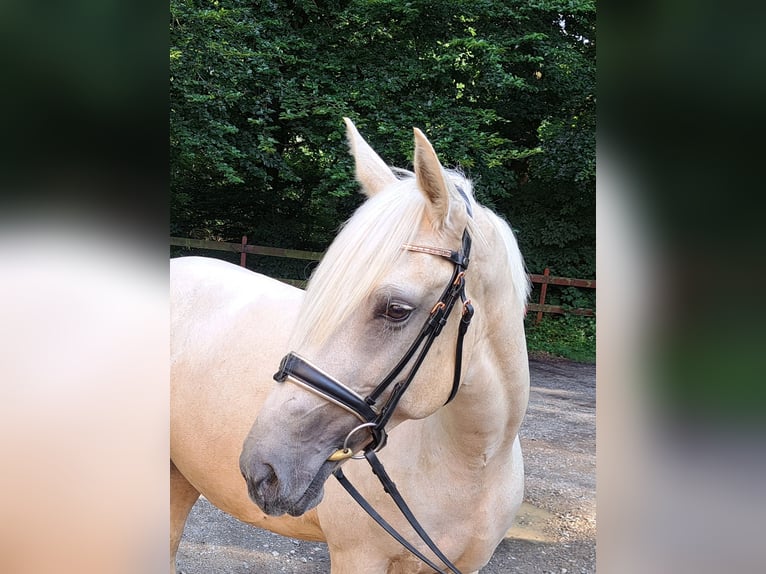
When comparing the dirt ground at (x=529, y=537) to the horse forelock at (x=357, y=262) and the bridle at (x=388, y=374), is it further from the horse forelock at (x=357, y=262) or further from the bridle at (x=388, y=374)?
the horse forelock at (x=357, y=262)

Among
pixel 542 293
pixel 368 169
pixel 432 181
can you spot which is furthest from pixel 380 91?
pixel 432 181

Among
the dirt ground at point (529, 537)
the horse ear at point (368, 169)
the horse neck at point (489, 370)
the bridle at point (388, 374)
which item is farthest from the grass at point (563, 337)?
the bridle at point (388, 374)

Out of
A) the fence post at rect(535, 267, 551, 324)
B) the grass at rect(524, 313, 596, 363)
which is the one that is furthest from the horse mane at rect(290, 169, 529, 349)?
the fence post at rect(535, 267, 551, 324)

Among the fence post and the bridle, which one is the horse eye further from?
the fence post

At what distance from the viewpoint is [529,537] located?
3.35 meters

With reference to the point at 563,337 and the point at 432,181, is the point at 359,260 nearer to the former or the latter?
the point at 432,181

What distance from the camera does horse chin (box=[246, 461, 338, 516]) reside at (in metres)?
1.09

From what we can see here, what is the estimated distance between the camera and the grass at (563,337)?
8664 mm

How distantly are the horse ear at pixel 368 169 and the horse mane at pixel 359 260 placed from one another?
0.75 feet
